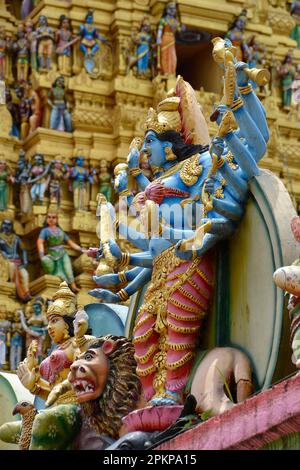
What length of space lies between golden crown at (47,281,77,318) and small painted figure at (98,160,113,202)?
20.4 metres

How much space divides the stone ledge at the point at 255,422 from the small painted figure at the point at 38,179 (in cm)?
2396

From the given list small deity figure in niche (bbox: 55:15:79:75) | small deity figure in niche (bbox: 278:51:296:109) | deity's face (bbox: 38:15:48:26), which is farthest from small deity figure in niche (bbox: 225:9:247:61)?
deity's face (bbox: 38:15:48:26)

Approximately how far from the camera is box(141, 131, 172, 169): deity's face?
14.8 metres

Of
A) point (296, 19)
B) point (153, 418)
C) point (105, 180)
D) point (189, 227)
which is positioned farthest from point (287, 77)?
point (153, 418)

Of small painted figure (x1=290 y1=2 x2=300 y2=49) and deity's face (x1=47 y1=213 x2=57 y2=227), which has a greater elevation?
small painted figure (x1=290 y1=2 x2=300 y2=49)

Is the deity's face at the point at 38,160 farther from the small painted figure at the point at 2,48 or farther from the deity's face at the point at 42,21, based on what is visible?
the deity's face at the point at 42,21

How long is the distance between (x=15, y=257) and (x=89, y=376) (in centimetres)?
2210

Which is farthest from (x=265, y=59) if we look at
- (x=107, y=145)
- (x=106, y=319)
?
(x=106, y=319)

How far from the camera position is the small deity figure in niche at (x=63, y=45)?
37.4m

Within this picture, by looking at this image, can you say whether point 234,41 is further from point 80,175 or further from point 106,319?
point 106,319

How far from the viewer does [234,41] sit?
3741 cm

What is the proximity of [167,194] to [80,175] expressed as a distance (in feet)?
72.7

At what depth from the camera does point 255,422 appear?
11.8 m

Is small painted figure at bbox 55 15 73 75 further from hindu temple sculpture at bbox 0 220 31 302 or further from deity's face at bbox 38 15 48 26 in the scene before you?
hindu temple sculpture at bbox 0 220 31 302
